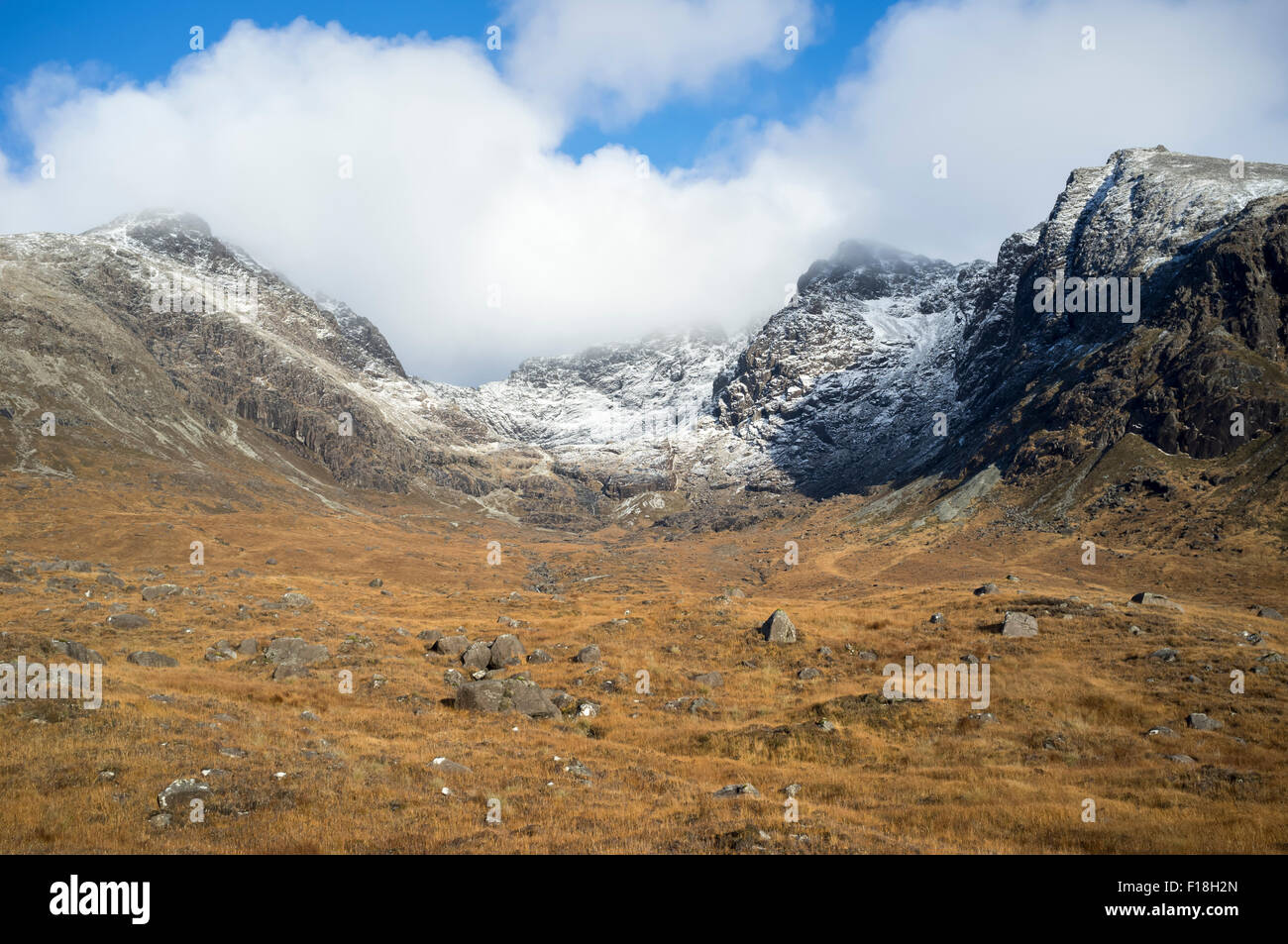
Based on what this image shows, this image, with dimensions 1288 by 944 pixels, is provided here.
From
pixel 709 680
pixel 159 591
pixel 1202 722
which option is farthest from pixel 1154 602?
pixel 159 591

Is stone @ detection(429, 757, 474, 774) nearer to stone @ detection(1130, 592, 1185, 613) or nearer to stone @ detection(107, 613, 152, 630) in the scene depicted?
stone @ detection(107, 613, 152, 630)

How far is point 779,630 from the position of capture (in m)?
39.6

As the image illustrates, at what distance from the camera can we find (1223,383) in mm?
117000

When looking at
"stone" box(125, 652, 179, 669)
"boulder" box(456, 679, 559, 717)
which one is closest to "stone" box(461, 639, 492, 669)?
"boulder" box(456, 679, 559, 717)

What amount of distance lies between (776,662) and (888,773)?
15078 millimetres

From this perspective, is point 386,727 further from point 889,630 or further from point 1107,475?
point 1107,475

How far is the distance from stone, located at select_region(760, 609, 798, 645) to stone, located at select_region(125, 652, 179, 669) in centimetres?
3169

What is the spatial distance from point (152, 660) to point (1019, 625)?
149ft

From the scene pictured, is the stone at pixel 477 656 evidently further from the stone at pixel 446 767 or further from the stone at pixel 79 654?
the stone at pixel 446 767

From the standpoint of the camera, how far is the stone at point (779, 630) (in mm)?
39188

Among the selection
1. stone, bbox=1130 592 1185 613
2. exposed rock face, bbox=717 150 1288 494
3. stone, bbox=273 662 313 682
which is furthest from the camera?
exposed rock face, bbox=717 150 1288 494

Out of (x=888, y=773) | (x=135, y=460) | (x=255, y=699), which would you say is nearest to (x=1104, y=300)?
(x=888, y=773)

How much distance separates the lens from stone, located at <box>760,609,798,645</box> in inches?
1543
